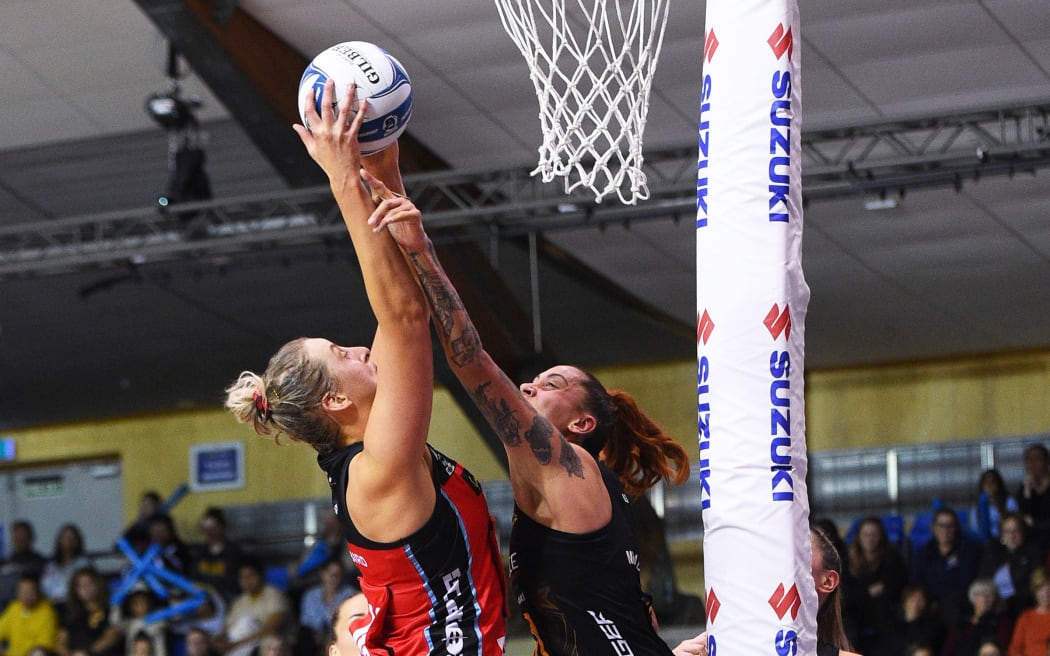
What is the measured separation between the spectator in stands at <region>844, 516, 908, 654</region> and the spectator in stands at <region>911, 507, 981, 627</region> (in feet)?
0.85

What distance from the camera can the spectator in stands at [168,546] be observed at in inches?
555

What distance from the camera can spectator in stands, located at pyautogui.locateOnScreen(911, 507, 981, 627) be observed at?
1158cm

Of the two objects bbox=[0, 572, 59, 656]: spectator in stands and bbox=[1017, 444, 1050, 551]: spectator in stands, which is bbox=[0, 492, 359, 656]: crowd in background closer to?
bbox=[0, 572, 59, 656]: spectator in stands

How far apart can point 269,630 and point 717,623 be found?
380 inches

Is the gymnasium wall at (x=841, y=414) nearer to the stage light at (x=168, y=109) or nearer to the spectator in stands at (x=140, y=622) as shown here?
the spectator in stands at (x=140, y=622)

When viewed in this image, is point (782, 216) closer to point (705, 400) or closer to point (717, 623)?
point (705, 400)

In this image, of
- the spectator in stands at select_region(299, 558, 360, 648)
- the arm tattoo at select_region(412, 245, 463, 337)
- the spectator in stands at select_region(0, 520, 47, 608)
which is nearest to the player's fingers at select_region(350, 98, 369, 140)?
the arm tattoo at select_region(412, 245, 463, 337)

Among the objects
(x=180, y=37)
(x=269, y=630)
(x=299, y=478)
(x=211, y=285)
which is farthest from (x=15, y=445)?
(x=180, y=37)

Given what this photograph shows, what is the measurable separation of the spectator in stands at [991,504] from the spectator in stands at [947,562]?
769mm

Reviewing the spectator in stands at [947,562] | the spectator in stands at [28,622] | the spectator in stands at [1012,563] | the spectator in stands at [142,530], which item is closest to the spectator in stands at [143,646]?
the spectator in stands at [28,622]

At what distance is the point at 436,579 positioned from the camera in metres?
3.39

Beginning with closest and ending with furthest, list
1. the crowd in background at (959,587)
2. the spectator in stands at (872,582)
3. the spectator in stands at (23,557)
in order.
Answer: the crowd in background at (959,587) < the spectator in stands at (872,582) < the spectator in stands at (23,557)

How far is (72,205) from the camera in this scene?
12.6 m

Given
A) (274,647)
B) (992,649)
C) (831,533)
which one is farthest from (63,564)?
(831,533)
